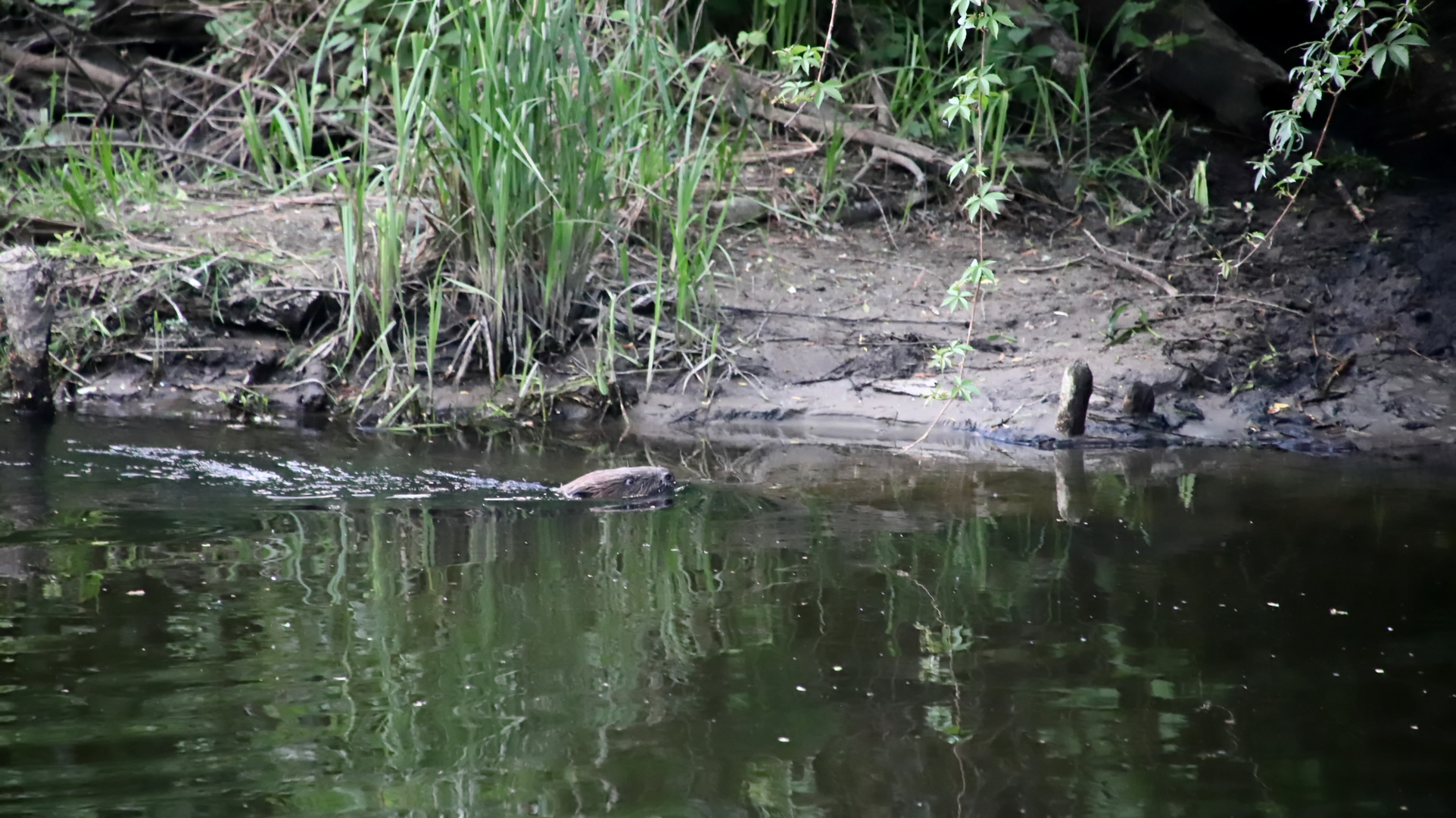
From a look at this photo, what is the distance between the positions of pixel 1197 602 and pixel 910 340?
2898 mm

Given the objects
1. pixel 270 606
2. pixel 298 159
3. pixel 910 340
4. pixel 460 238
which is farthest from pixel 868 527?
pixel 298 159

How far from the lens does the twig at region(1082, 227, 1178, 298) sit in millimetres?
6148

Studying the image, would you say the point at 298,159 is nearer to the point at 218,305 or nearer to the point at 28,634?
the point at 218,305

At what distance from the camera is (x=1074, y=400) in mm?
5051

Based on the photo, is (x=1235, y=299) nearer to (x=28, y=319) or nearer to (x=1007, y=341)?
(x=1007, y=341)

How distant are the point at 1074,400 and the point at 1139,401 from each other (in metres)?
0.41

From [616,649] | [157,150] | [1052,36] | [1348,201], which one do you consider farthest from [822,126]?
[616,649]

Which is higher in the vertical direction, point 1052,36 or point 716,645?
point 1052,36

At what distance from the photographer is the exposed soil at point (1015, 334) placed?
538 centimetres

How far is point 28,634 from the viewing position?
2.67 m

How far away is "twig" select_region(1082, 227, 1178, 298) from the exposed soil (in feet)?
0.12

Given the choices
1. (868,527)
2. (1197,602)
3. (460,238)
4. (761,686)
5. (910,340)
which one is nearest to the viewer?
(761,686)

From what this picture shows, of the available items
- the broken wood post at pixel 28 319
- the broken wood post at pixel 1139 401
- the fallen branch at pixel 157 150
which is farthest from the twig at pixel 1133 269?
the broken wood post at pixel 28 319

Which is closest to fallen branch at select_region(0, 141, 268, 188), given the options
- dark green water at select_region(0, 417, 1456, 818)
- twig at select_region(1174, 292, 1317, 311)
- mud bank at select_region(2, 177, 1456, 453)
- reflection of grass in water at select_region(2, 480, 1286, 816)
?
mud bank at select_region(2, 177, 1456, 453)
